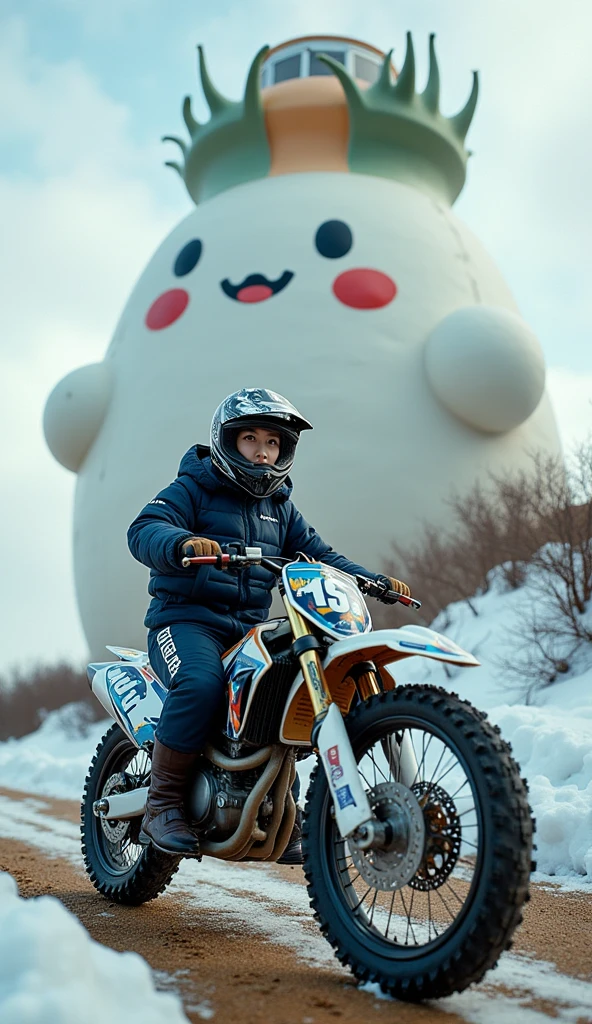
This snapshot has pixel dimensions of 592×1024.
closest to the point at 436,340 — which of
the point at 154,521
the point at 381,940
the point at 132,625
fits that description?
the point at 132,625

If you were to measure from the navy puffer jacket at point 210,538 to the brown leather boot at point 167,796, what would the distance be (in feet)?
1.59

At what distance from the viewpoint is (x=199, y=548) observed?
2791mm

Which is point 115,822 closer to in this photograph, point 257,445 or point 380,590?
point 380,590

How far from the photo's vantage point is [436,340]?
38.5ft

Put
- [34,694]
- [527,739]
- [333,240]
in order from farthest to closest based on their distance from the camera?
[34,694] < [333,240] < [527,739]

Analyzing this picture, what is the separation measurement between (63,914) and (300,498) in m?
9.63

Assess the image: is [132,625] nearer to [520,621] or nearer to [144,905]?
[520,621]

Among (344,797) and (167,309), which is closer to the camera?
(344,797)

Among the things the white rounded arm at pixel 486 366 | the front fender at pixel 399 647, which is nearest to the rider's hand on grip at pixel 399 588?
the front fender at pixel 399 647

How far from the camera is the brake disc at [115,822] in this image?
149 inches

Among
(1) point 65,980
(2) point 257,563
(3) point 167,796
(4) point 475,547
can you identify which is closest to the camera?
(1) point 65,980

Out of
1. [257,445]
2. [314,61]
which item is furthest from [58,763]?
[314,61]

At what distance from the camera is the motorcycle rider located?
298 cm

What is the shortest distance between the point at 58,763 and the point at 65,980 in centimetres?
853
